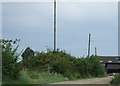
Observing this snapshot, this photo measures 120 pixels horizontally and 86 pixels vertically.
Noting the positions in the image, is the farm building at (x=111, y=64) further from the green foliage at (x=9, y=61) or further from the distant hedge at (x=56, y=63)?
the green foliage at (x=9, y=61)

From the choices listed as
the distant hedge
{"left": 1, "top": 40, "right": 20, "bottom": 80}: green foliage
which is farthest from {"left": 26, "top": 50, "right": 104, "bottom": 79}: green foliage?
{"left": 1, "top": 40, "right": 20, "bottom": 80}: green foliage

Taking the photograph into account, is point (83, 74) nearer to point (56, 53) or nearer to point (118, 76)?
point (56, 53)

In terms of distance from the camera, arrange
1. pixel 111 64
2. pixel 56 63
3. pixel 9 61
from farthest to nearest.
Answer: pixel 111 64, pixel 56 63, pixel 9 61

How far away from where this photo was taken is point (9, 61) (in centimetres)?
2628

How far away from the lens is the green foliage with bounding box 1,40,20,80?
25.9m

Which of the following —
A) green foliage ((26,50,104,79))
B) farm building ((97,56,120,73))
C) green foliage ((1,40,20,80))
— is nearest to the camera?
green foliage ((1,40,20,80))

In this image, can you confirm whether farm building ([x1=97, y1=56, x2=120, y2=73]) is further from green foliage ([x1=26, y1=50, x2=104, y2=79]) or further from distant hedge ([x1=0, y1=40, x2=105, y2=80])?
green foliage ([x1=26, y1=50, x2=104, y2=79])

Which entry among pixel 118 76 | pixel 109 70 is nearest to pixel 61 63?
pixel 118 76

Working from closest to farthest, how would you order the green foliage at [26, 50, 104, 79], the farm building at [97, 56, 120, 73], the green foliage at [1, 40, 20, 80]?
the green foliage at [1, 40, 20, 80]
the green foliage at [26, 50, 104, 79]
the farm building at [97, 56, 120, 73]

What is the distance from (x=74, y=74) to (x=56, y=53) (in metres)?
3.83

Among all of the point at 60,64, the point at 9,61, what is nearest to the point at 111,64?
the point at 60,64

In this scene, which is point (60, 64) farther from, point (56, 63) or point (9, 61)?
point (9, 61)

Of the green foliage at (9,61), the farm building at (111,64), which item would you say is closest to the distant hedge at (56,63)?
the green foliage at (9,61)

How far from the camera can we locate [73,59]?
54.4 metres
